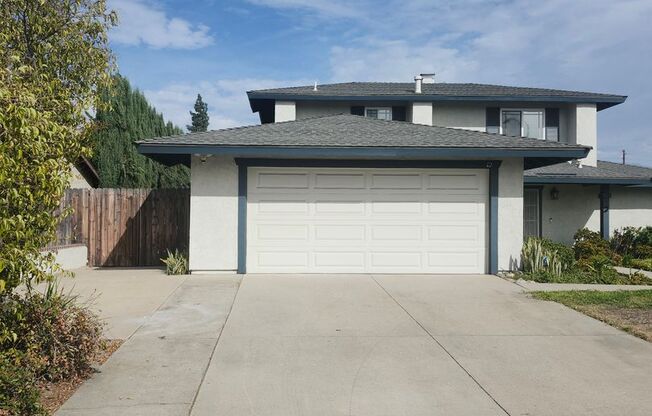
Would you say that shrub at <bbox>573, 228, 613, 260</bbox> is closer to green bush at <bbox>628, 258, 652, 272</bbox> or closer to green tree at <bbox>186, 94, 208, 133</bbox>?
green bush at <bbox>628, 258, 652, 272</bbox>

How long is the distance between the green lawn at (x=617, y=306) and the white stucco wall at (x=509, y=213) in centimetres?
238

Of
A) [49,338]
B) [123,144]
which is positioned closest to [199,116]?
[123,144]

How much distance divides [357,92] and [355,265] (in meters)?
9.26

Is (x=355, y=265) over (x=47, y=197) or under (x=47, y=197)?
under

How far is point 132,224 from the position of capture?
13.9m

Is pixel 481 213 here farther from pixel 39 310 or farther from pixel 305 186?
pixel 39 310

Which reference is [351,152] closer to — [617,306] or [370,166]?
[370,166]

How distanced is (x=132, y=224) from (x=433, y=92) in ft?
39.0

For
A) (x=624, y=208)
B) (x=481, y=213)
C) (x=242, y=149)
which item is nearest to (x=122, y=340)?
(x=242, y=149)

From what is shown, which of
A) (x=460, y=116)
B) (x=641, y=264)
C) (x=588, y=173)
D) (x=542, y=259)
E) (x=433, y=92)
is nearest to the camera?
(x=542, y=259)

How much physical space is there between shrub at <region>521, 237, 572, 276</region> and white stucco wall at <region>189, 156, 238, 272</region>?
6865 mm

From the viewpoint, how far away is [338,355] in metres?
5.95

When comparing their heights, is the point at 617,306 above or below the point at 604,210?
below

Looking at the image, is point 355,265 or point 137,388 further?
point 355,265
